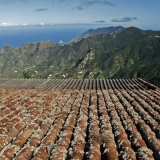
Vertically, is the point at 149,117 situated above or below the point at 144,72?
above

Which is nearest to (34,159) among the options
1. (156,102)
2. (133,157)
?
(133,157)

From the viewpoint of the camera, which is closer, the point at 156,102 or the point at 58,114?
the point at 58,114

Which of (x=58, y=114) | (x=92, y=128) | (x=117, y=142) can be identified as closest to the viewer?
(x=117, y=142)

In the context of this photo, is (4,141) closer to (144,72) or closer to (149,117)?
(149,117)

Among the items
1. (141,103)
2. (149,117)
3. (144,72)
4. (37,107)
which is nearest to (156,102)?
(141,103)

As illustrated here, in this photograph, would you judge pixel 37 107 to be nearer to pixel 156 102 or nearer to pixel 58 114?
pixel 58 114

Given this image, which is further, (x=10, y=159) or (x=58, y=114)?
(x=58, y=114)

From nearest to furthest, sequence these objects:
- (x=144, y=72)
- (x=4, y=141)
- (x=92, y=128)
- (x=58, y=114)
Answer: (x=4, y=141) → (x=92, y=128) → (x=58, y=114) → (x=144, y=72)

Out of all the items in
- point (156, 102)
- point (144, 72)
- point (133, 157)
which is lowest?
point (144, 72)

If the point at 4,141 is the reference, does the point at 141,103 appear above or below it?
below
